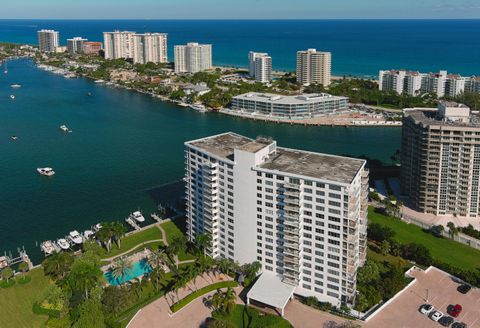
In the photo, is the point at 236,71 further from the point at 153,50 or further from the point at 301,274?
the point at 301,274

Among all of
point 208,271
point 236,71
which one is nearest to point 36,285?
point 208,271

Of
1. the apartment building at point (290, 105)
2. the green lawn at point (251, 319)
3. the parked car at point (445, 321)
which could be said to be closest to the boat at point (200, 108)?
the apartment building at point (290, 105)

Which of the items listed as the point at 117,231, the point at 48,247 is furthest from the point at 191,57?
the point at 117,231

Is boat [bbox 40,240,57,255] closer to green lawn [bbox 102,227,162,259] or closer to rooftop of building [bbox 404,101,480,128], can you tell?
green lawn [bbox 102,227,162,259]

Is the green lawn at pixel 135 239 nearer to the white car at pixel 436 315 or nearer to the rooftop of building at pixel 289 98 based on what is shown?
the white car at pixel 436 315

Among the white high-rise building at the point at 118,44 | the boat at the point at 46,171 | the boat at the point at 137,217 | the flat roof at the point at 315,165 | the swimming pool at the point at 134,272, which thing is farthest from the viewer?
the white high-rise building at the point at 118,44

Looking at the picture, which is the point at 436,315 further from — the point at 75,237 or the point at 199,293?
the point at 75,237
